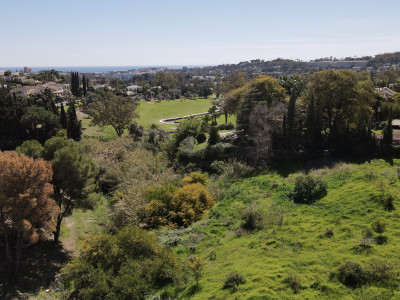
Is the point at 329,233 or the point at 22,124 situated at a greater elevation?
the point at 22,124

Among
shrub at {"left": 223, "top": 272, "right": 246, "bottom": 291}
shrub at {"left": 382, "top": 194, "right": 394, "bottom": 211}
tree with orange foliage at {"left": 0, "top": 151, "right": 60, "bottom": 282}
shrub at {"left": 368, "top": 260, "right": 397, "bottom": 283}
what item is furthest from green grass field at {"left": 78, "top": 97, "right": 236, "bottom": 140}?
shrub at {"left": 368, "top": 260, "right": 397, "bottom": 283}

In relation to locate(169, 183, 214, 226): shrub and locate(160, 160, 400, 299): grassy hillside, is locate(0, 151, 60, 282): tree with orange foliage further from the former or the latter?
locate(169, 183, 214, 226): shrub

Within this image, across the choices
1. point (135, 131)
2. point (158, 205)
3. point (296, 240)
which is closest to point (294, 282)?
point (296, 240)

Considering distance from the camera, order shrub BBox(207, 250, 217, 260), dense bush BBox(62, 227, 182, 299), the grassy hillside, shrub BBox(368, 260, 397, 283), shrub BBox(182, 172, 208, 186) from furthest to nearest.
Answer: shrub BBox(182, 172, 208, 186)
shrub BBox(207, 250, 217, 260)
dense bush BBox(62, 227, 182, 299)
the grassy hillside
shrub BBox(368, 260, 397, 283)

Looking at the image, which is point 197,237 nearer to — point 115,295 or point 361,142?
point 115,295

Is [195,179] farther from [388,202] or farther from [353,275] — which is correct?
[353,275]
